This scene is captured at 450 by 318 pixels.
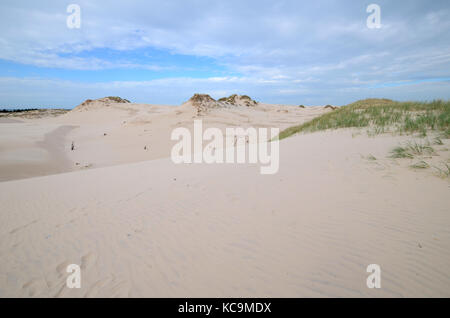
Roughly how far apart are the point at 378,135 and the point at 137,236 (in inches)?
243

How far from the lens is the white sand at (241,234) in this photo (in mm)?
1794

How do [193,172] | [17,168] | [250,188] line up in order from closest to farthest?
[250,188]
[193,172]
[17,168]

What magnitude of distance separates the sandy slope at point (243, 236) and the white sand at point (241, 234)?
0.04 feet

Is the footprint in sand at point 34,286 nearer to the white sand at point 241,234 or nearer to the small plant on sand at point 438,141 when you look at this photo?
the white sand at point 241,234

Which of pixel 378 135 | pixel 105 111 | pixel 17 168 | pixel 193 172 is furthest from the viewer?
pixel 105 111

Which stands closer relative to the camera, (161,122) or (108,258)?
(108,258)

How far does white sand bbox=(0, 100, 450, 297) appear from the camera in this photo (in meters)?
1.79

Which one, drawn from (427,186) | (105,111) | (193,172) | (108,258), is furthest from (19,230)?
(105,111)

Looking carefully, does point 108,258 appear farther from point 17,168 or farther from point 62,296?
point 17,168

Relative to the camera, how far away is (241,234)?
244 centimetres

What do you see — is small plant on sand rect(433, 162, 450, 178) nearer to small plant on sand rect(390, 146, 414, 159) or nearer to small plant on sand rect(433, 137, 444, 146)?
small plant on sand rect(390, 146, 414, 159)

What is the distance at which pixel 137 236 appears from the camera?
2.56m

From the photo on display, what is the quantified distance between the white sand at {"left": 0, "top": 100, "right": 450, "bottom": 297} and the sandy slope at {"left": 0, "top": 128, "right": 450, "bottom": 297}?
0.04 feet

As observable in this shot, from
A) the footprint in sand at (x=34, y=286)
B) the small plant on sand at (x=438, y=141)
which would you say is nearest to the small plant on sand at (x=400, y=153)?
the small plant on sand at (x=438, y=141)
